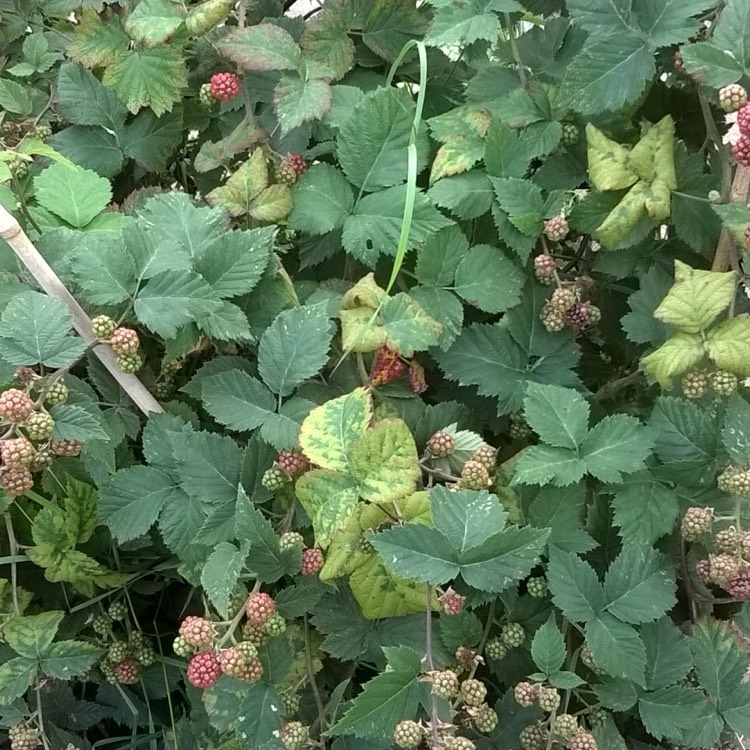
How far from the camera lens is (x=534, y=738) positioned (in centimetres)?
66

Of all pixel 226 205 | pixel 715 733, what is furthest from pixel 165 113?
pixel 715 733

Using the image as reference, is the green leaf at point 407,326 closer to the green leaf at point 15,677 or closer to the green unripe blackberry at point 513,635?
the green unripe blackberry at point 513,635

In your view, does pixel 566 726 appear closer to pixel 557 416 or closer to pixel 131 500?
pixel 557 416

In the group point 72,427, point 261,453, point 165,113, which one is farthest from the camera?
point 165,113

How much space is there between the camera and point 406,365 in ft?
2.43

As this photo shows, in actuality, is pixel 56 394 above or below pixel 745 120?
below

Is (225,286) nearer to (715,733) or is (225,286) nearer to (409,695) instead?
(409,695)

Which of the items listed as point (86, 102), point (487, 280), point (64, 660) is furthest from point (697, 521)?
point (86, 102)

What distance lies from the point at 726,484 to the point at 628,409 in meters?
0.15

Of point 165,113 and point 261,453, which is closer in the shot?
point 261,453

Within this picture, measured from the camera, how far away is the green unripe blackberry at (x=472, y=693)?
62 cm

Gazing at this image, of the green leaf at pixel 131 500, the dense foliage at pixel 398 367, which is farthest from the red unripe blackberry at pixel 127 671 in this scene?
the green leaf at pixel 131 500

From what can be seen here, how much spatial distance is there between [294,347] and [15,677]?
448 mm

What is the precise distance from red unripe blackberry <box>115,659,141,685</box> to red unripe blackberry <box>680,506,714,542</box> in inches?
25.2
